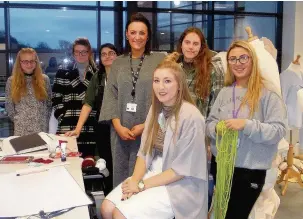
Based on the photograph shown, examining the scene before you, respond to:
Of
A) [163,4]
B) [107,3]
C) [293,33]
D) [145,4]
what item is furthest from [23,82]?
[293,33]

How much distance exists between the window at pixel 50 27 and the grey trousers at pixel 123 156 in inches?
98.7

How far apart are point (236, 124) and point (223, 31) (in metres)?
3.72

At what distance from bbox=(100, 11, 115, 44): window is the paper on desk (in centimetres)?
334

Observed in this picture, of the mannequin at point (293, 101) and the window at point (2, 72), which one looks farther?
the window at point (2, 72)

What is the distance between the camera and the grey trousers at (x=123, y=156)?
2.57m

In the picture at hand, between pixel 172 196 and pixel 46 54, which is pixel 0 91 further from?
pixel 172 196

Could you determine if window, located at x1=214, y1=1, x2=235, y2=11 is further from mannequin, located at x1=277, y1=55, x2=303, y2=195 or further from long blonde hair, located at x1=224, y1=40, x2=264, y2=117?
long blonde hair, located at x1=224, y1=40, x2=264, y2=117

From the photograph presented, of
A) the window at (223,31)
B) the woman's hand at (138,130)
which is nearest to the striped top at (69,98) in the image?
the woman's hand at (138,130)

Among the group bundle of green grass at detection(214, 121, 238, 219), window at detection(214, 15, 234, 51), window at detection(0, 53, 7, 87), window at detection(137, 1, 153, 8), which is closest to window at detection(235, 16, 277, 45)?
window at detection(214, 15, 234, 51)

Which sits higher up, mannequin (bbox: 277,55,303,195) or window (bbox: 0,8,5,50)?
window (bbox: 0,8,5,50)

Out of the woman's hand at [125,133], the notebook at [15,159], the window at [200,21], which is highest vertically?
the window at [200,21]

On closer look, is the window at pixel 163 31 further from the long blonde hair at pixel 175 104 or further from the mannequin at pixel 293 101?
the long blonde hair at pixel 175 104

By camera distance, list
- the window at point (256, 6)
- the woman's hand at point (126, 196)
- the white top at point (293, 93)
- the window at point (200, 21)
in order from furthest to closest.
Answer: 1. the window at point (256, 6)
2. the window at point (200, 21)
3. the white top at point (293, 93)
4. the woman's hand at point (126, 196)

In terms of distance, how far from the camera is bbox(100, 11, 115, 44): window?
4887 millimetres
